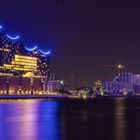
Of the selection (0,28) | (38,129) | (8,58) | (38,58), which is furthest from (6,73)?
(38,129)

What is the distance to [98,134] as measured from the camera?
22781 mm

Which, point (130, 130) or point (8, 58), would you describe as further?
point (8, 58)

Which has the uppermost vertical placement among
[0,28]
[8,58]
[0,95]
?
[0,28]

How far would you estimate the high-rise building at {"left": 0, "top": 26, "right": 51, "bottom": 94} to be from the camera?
135 metres

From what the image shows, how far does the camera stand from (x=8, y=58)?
462 feet

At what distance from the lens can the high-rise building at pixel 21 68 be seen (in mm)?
135375

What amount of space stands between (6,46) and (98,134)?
120231 millimetres

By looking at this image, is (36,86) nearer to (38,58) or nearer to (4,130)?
(38,58)

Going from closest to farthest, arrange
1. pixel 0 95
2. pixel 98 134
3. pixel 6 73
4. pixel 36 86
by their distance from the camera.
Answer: pixel 98 134
pixel 0 95
pixel 6 73
pixel 36 86

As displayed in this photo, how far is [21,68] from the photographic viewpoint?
146875 millimetres

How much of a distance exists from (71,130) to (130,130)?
3343 mm

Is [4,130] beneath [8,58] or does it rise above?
beneath

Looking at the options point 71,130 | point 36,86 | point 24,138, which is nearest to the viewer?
point 24,138

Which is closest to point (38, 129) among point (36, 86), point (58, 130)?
point (58, 130)
